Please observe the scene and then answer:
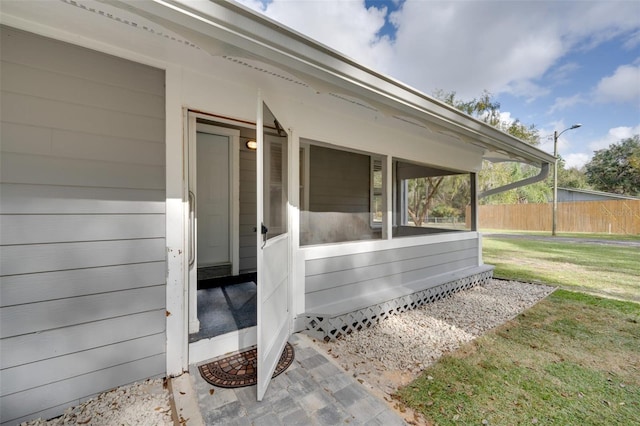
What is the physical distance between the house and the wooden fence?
17.7 m

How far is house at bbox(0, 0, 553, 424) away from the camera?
1.48m

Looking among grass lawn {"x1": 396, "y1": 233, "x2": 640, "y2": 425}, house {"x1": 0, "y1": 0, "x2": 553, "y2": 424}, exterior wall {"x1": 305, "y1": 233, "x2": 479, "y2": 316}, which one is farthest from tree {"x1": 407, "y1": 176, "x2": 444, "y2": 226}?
grass lawn {"x1": 396, "y1": 233, "x2": 640, "y2": 425}

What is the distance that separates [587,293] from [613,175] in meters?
34.1

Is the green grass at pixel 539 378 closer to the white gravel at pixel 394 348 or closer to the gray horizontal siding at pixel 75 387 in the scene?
the white gravel at pixel 394 348

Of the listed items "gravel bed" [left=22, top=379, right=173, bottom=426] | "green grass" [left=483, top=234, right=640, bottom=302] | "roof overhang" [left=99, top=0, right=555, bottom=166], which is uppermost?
"roof overhang" [left=99, top=0, right=555, bottom=166]

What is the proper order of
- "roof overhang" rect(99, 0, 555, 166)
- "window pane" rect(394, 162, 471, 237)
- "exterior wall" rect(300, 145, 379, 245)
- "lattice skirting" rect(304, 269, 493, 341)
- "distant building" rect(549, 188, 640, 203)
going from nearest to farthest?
1. "roof overhang" rect(99, 0, 555, 166)
2. "lattice skirting" rect(304, 269, 493, 341)
3. "exterior wall" rect(300, 145, 379, 245)
4. "window pane" rect(394, 162, 471, 237)
5. "distant building" rect(549, 188, 640, 203)

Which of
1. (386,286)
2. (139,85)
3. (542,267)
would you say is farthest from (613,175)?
(139,85)

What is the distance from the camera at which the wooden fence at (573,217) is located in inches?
535

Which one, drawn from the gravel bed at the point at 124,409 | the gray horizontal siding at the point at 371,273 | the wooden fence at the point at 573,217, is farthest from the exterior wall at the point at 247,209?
the wooden fence at the point at 573,217

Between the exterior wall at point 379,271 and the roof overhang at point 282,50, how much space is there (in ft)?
5.48

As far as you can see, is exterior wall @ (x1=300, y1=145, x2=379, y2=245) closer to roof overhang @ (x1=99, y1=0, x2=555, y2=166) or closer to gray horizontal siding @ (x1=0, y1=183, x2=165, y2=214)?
roof overhang @ (x1=99, y1=0, x2=555, y2=166)

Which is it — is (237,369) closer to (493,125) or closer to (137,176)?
(137,176)

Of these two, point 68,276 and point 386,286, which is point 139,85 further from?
point 386,286

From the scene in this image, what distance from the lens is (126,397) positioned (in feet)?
5.62
